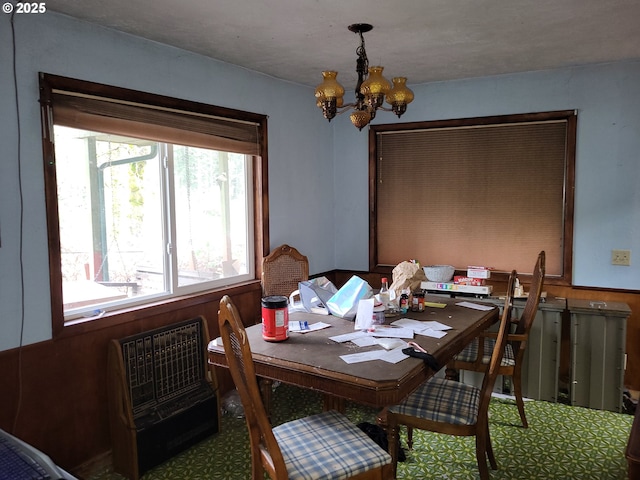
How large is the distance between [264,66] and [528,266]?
2402mm

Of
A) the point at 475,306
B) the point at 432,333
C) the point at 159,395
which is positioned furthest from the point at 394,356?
the point at 159,395

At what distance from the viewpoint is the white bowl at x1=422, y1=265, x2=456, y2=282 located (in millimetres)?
3693

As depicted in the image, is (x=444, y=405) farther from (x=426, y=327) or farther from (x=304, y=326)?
(x=304, y=326)

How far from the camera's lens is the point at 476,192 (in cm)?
381

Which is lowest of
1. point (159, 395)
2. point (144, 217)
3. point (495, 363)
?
point (159, 395)

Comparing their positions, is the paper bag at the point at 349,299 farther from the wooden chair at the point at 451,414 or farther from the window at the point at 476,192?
the window at the point at 476,192

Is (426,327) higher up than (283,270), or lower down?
lower down

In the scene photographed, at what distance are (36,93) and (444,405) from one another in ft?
7.66

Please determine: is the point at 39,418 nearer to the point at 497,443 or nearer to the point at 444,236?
the point at 497,443

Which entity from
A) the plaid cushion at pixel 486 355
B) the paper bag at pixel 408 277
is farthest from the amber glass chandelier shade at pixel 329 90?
the plaid cushion at pixel 486 355

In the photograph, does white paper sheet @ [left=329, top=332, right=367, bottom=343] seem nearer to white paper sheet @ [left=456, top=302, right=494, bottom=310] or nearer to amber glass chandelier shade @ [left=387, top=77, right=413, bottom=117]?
white paper sheet @ [left=456, top=302, right=494, bottom=310]

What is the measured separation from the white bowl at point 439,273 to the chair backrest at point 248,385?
2220 millimetres

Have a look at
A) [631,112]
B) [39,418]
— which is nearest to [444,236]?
[631,112]

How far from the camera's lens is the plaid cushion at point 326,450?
1700 mm
